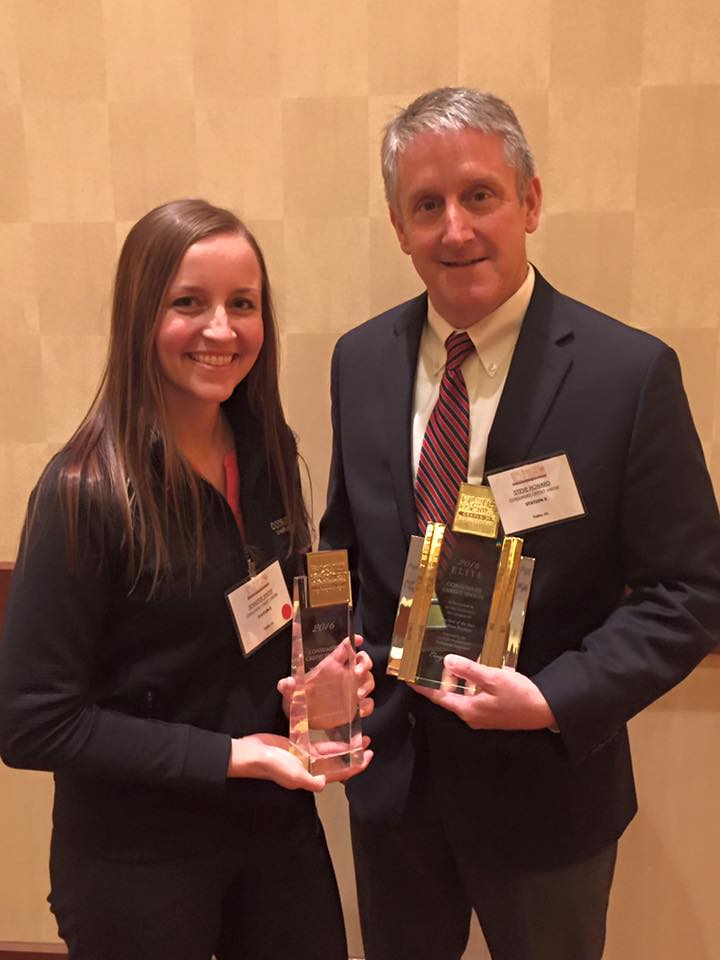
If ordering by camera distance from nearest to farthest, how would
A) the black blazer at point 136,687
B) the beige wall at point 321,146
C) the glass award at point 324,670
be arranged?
1. the black blazer at point 136,687
2. the glass award at point 324,670
3. the beige wall at point 321,146

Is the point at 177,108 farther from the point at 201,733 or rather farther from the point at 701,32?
the point at 201,733

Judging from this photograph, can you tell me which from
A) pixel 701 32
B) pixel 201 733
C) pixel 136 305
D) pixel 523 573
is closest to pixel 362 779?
pixel 201 733

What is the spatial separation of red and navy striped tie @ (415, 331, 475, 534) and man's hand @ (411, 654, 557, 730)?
0.24 m

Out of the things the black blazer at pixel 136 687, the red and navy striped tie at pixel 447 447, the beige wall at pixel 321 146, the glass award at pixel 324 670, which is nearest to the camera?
the black blazer at pixel 136 687

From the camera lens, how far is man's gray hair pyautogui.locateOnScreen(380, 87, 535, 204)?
1321 mm

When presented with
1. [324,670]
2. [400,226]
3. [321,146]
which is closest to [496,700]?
[324,670]

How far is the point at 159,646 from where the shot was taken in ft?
4.18

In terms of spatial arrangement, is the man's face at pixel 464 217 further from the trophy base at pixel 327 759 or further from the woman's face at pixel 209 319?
the trophy base at pixel 327 759

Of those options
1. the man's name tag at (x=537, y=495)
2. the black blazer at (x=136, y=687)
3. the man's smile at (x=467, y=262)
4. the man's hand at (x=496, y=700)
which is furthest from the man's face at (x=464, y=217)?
the man's hand at (x=496, y=700)

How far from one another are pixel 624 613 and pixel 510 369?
44cm

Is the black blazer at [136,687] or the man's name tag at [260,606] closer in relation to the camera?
the black blazer at [136,687]

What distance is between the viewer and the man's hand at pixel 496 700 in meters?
1.30

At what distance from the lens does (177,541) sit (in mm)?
1261

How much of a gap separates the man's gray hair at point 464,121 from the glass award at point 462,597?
0.54 meters
